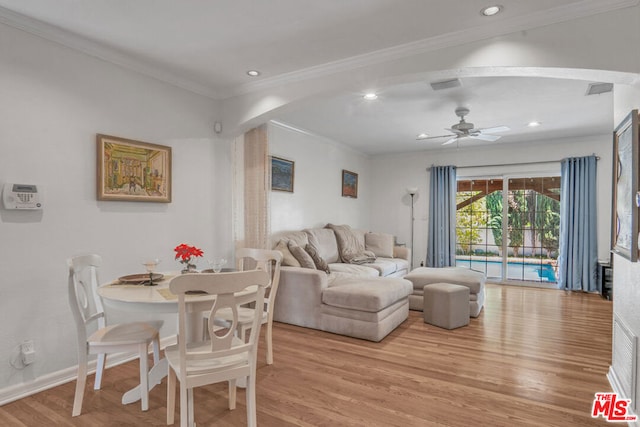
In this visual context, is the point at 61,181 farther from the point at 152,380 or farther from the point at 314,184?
the point at 314,184

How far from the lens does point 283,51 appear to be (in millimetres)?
2934

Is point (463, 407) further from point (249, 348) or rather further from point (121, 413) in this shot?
point (121, 413)

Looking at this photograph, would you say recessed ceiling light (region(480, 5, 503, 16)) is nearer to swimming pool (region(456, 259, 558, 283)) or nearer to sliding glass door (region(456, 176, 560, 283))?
sliding glass door (region(456, 176, 560, 283))

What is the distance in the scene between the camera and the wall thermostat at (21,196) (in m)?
2.36

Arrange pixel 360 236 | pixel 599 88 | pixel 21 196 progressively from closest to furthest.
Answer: pixel 21 196
pixel 599 88
pixel 360 236

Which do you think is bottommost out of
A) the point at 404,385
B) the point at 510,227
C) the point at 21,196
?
the point at 404,385

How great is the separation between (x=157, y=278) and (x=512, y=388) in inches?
105

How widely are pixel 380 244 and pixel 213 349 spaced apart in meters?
4.96

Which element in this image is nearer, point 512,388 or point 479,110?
point 512,388

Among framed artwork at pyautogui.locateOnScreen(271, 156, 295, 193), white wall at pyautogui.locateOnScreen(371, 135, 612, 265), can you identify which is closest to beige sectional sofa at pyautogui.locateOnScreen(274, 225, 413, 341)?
framed artwork at pyautogui.locateOnScreen(271, 156, 295, 193)

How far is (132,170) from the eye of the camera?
3.09 meters

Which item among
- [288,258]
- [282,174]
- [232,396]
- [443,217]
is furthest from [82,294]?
[443,217]

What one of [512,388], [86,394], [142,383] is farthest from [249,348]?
[512,388]

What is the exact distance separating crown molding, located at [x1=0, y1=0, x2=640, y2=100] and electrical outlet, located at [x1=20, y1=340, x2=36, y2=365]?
7.13 ft
